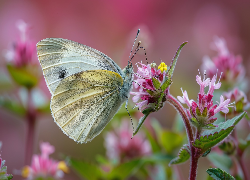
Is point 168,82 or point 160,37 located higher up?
point 160,37

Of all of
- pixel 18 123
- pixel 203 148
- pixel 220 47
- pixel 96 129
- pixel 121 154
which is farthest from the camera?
pixel 18 123

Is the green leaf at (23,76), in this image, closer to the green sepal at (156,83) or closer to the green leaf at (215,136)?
the green sepal at (156,83)

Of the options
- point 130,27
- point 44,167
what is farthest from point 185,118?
point 130,27

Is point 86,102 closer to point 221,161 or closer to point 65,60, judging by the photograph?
point 65,60

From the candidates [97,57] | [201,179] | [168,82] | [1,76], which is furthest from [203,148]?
[1,76]

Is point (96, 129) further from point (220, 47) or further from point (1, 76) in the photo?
point (1, 76)
